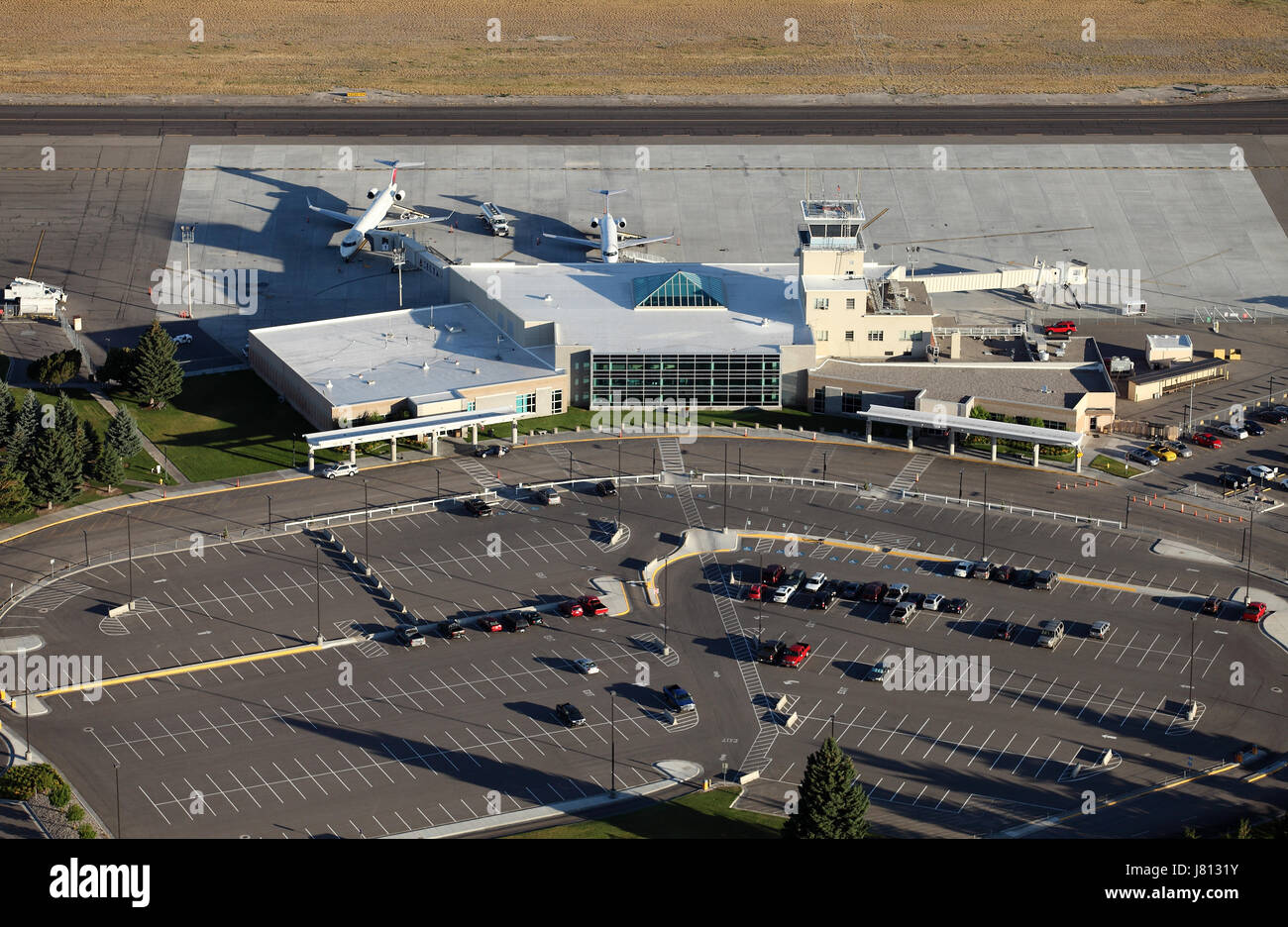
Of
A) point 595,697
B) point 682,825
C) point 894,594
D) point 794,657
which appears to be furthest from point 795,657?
point 682,825

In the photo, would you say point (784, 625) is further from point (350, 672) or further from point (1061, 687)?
point (350, 672)

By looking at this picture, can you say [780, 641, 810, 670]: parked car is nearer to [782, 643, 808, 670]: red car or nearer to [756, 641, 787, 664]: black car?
[782, 643, 808, 670]: red car

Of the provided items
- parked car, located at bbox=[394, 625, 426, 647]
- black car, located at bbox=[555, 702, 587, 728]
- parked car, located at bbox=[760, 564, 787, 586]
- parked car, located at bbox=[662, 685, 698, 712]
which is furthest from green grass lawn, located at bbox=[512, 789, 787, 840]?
parked car, located at bbox=[760, 564, 787, 586]

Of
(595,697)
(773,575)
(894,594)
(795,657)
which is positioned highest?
(773,575)

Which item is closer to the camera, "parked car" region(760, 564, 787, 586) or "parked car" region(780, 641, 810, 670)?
"parked car" region(780, 641, 810, 670)

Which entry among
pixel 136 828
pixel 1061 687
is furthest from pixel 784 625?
pixel 136 828

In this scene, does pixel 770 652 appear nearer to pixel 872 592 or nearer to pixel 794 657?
pixel 794 657

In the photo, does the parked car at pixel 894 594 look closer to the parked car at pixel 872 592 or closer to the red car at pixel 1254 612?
the parked car at pixel 872 592
